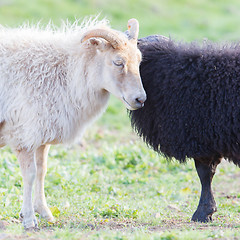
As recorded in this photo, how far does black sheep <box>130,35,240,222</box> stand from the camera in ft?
20.3

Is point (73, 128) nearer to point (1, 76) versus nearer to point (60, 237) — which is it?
point (1, 76)

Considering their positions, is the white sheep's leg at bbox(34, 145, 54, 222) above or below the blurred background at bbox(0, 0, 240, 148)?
below

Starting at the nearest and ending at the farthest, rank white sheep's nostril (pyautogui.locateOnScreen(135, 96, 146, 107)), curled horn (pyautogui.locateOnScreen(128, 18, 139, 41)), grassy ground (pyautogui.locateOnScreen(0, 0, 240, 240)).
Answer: grassy ground (pyautogui.locateOnScreen(0, 0, 240, 240)), white sheep's nostril (pyautogui.locateOnScreen(135, 96, 146, 107)), curled horn (pyautogui.locateOnScreen(128, 18, 139, 41))

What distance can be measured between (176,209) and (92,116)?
1.84m

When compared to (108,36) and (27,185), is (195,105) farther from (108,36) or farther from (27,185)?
(27,185)

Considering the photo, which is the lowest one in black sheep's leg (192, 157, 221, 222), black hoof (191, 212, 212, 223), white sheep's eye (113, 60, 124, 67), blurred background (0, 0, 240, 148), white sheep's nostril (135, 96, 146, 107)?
black hoof (191, 212, 212, 223)

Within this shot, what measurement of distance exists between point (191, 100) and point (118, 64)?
1074 mm

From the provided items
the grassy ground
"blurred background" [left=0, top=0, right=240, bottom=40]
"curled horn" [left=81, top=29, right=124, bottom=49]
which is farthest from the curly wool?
"blurred background" [left=0, top=0, right=240, bottom=40]

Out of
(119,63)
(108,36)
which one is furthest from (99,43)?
(119,63)

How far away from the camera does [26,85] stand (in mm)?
6008

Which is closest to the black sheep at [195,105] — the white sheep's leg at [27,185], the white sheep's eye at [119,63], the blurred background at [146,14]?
the white sheep's eye at [119,63]

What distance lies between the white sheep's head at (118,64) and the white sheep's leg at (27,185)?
1220mm

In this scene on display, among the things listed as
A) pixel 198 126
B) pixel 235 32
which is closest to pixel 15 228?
pixel 198 126

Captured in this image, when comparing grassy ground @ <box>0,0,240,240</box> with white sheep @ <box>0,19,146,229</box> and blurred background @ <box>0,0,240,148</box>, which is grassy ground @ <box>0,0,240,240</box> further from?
blurred background @ <box>0,0,240,148</box>
